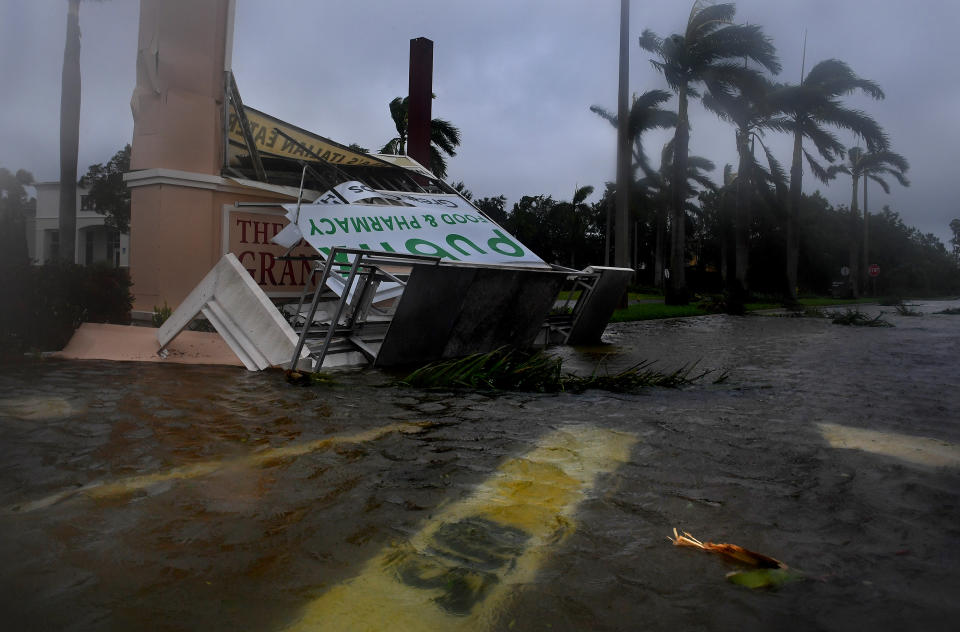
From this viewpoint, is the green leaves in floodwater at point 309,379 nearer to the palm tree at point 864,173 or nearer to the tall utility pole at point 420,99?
the tall utility pole at point 420,99

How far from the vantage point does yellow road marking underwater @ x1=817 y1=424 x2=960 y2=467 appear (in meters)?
4.43

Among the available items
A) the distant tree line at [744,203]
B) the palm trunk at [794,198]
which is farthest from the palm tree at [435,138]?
the palm trunk at [794,198]

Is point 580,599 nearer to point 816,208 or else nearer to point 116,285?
point 116,285

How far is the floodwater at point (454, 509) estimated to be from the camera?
7.75 ft

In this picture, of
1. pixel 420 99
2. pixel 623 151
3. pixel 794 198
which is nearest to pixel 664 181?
pixel 794 198

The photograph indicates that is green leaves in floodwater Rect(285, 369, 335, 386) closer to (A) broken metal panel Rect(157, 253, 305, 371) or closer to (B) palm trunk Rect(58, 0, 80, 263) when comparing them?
(A) broken metal panel Rect(157, 253, 305, 371)

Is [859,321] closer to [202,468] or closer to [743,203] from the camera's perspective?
[743,203]

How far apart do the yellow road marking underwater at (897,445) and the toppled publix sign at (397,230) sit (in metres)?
4.33

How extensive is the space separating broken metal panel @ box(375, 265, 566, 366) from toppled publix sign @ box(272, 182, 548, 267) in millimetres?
388

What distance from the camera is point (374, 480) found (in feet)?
12.1

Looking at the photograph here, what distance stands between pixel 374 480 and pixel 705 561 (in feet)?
5.62

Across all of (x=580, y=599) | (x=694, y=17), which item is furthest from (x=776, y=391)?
(x=694, y=17)

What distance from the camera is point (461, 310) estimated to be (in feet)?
25.7

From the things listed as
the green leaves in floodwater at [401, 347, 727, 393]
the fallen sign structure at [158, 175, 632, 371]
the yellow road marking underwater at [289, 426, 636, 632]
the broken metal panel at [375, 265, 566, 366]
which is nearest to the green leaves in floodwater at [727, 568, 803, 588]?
the yellow road marking underwater at [289, 426, 636, 632]
